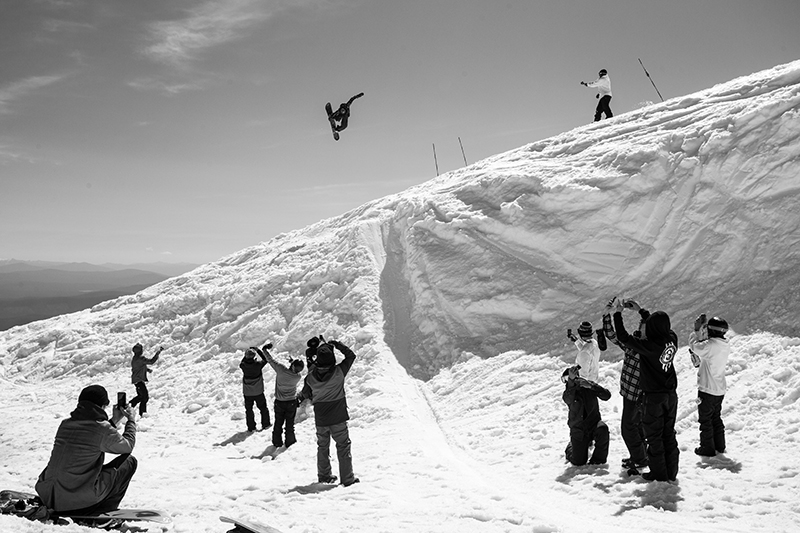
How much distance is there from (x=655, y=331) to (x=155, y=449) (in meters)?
9.42

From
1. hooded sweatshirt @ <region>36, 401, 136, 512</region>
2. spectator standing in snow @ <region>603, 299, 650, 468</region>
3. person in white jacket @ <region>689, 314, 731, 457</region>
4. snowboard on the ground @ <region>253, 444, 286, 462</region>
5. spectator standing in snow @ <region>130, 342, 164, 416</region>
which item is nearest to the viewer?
hooded sweatshirt @ <region>36, 401, 136, 512</region>

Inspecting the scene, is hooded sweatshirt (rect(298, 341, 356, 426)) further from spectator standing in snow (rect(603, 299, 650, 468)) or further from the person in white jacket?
the person in white jacket

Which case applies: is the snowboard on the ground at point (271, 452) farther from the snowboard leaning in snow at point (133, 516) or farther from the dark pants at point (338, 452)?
the snowboard leaning in snow at point (133, 516)

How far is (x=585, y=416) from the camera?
6516 millimetres

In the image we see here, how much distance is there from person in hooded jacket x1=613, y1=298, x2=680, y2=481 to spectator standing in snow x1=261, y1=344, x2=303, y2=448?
18.7 feet

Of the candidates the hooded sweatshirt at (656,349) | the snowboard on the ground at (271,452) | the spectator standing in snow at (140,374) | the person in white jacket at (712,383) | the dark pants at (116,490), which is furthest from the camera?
the spectator standing in snow at (140,374)

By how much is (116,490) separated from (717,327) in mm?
7008

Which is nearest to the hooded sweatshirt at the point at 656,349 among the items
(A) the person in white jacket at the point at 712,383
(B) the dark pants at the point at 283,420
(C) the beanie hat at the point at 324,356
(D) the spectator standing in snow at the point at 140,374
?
(A) the person in white jacket at the point at 712,383

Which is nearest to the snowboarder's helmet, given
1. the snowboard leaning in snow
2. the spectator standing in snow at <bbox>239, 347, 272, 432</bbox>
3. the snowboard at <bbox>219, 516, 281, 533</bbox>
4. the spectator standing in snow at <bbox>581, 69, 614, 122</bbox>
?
the snowboard at <bbox>219, 516, 281, 533</bbox>

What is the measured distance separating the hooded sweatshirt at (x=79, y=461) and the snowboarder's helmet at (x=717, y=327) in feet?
22.4

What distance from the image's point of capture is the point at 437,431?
31.4 ft

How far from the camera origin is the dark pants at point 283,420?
925 cm

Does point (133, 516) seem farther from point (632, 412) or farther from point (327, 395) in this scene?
point (632, 412)

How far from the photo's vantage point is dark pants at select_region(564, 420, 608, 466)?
651 cm
